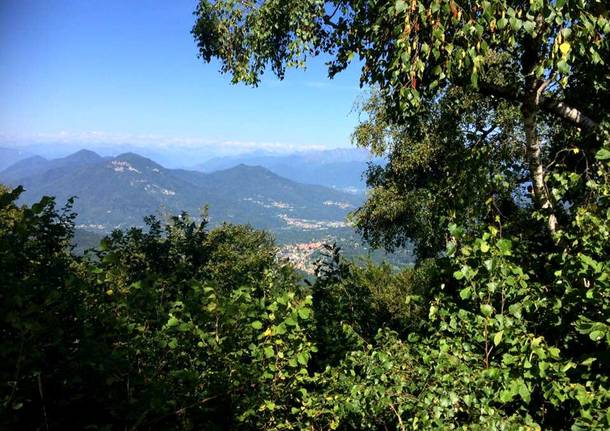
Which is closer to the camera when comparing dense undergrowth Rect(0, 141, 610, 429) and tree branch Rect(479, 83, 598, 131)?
dense undergrowth Rect(0, 141, 610, 429)

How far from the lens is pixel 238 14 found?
268 inches

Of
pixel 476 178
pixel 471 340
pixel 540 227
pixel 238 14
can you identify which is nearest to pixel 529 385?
pixel 471 340

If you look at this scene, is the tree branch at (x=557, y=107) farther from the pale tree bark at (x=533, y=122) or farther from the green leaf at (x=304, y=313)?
the green leaf at (x=304, y=313)

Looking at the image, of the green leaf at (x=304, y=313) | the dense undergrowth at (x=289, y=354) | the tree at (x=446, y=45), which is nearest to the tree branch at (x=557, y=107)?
the tree at (x=446, y=45)

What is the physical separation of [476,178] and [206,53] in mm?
5348

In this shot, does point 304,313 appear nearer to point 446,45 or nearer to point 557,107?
point 446,45

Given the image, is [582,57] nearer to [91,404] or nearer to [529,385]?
[529,385]

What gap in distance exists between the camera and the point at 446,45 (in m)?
4.48

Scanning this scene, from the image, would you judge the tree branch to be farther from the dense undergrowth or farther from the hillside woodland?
the dense undergrowth

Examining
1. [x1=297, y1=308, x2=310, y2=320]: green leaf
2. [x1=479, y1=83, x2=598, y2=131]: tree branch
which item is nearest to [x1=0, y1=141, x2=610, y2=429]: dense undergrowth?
[x1=297, y1=308, x2=310, y2=320]: green leaf

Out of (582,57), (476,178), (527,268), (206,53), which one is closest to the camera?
(582,57)

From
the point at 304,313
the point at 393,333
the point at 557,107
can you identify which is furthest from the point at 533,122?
the point at 304,313

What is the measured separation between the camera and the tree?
4.13 meters

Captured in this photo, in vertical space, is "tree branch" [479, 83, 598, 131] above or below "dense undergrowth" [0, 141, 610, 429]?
above
